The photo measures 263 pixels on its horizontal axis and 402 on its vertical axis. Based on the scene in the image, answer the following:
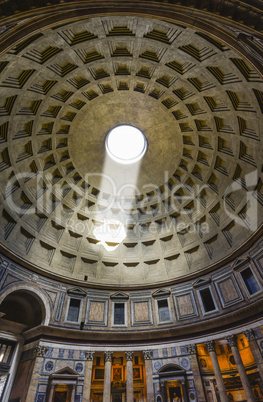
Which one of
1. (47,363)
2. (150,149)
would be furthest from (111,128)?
(47,363)

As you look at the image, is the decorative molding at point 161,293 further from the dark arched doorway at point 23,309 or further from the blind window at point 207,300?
the dark arched doorway at point 23,309

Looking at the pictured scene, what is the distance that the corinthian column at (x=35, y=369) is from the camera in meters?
13.9

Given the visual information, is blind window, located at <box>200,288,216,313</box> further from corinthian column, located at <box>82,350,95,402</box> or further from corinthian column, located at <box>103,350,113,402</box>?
corinthian column, located at <box>82,350,95,402</box>

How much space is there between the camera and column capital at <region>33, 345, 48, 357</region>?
50.7 feet

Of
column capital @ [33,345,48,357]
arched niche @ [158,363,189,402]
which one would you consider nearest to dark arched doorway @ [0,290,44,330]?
column capital @ [33,345,48,357]

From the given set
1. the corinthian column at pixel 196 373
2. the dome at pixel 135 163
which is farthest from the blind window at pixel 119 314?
the corinthian column at pixel 196 373

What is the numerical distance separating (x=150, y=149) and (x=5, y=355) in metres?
→ 19.5

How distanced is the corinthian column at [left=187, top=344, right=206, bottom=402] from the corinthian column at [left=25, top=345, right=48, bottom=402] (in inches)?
391

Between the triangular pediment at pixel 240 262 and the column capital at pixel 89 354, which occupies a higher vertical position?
the triangular pediment at pixel 240 262

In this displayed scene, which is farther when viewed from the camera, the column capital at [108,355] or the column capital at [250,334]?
the column capital at [108,355]

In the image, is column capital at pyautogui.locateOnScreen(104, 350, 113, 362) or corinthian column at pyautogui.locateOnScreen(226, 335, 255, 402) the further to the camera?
column capital at pyautogui.locateOnScreen(104, 350, 113, 362)

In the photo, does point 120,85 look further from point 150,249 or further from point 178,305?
point 178,305

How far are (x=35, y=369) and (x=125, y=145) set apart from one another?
756 inches

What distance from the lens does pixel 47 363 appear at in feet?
50.6
